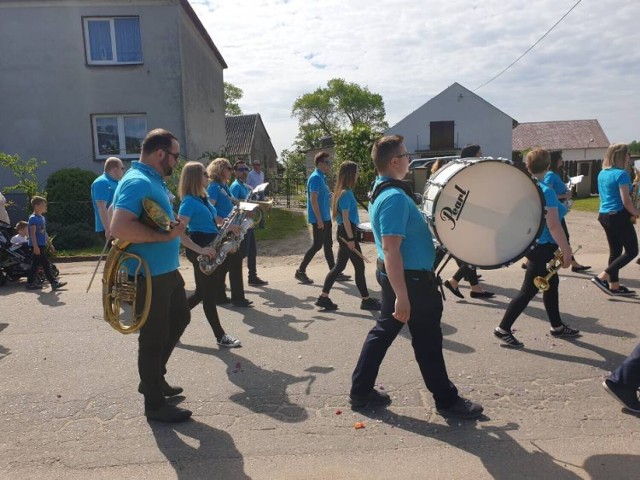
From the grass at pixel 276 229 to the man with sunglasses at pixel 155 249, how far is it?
7554 millimetres

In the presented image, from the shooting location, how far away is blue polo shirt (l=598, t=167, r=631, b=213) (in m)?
5.93

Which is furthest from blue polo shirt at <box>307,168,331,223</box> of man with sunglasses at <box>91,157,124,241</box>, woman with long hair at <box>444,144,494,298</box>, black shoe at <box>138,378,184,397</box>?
black shoe at <box>138,378,184,397</box>

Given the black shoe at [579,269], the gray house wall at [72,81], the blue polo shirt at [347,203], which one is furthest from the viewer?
the gray house wall at [72,81]

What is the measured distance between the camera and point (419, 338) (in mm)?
3365

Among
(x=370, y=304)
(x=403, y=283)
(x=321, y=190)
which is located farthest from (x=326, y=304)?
(x=403, y=283)

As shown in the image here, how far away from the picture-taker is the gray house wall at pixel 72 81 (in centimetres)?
1446

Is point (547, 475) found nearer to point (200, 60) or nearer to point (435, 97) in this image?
point (200, 60)

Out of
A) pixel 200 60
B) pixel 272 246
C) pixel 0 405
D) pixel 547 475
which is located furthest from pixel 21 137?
pixel 547 475

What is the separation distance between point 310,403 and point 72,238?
31.0 ft

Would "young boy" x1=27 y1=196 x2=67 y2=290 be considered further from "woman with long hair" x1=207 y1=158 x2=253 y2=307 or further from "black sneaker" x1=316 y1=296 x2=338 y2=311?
"black sneaker" x1=316 y1=296 x2=338 y2=311

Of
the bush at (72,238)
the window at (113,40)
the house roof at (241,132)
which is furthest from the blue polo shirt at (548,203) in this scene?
the house roof at (241,132)

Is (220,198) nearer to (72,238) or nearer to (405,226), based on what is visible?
(405,226)

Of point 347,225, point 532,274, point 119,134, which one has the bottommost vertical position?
point 532,274

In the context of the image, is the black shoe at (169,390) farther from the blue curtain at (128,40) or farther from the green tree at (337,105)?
the green tree at (337,105)
